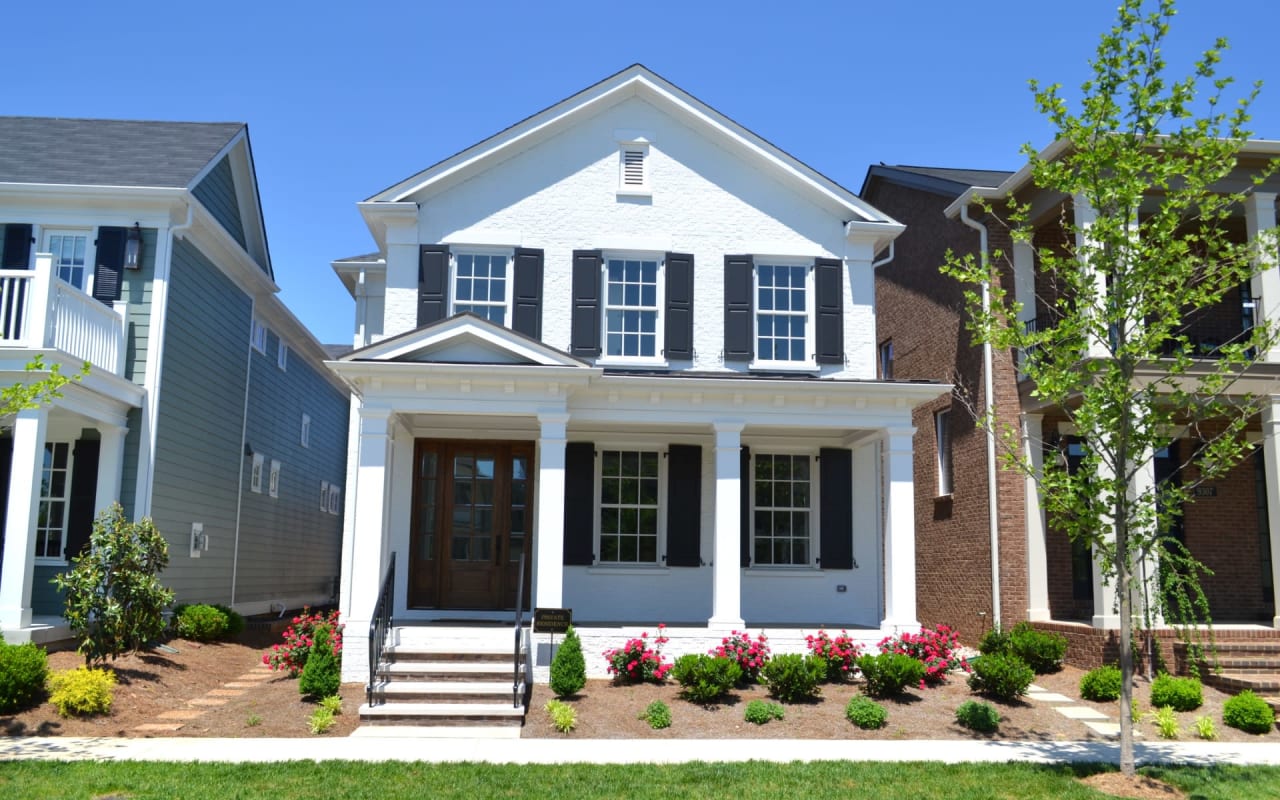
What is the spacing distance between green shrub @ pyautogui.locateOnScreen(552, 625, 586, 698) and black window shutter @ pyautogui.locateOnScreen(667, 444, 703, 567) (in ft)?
11.1

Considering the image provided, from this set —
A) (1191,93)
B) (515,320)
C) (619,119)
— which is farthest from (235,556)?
(1191,93)

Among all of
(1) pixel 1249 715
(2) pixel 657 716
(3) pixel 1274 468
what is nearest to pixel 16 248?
(2) pixel 657 716

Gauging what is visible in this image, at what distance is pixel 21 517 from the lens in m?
12.9

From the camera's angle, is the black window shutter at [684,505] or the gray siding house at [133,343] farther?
the black window shutter at [684,505]

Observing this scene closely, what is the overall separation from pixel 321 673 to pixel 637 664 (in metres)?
3.82

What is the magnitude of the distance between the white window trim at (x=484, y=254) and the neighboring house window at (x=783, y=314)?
12.1 ft

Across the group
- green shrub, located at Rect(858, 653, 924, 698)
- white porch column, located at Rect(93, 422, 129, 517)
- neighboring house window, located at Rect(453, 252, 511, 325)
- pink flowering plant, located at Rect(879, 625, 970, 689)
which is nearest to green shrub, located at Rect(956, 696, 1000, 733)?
green shrub, located at Rect(858, 653, 924, 698)

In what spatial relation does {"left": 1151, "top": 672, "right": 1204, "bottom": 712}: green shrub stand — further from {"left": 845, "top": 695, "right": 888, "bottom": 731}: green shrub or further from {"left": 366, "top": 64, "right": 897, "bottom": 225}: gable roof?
{"left": 366, "top": 64, "right": 897, "bottom": 225}: gable roof

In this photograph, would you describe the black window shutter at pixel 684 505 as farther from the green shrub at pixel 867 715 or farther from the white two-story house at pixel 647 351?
the green shrub at pixel 867 715

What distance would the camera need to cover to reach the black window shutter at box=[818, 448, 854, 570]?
1608cm

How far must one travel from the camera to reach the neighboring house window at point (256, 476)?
20500 mm

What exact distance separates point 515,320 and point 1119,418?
854 centimetres

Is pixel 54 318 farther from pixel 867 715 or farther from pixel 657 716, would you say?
pixel 867 715

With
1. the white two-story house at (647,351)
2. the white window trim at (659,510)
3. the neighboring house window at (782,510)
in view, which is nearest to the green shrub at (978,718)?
the white two-story house at (647,351)
